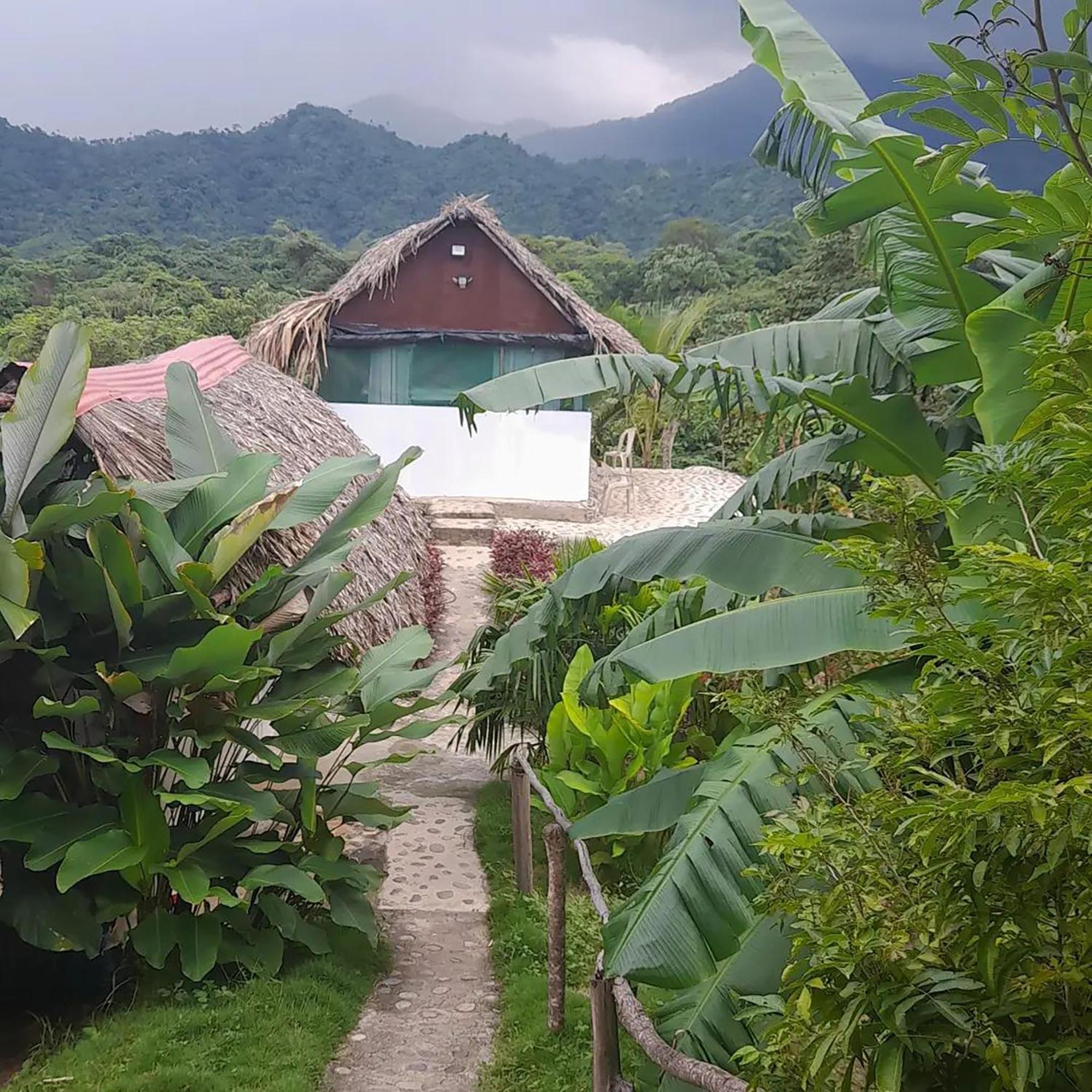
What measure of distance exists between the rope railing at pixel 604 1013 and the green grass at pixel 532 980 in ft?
0.38

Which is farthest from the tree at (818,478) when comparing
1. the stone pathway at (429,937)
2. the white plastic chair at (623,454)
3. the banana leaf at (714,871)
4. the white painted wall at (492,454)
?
the white plastic chair at (623,454)

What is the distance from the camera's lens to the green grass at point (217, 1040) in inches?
123

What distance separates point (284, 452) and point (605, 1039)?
5.30 m

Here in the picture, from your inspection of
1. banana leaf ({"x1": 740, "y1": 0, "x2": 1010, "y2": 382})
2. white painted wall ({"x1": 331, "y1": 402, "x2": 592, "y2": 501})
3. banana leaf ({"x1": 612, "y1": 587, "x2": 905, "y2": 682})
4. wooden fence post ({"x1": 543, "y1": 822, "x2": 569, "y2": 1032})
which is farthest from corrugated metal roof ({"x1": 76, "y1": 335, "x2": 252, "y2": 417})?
white painted wall ({"x1": 331, "y1": 402, "x2": 592, "y2": 501})

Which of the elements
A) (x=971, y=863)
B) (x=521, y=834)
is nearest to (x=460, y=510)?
(x=521, y=834)

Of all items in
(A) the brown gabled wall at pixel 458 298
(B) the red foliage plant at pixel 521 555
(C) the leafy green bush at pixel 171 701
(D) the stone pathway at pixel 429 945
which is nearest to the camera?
(D) the stone pathway at pixel 429 945

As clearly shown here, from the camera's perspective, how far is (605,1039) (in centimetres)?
237

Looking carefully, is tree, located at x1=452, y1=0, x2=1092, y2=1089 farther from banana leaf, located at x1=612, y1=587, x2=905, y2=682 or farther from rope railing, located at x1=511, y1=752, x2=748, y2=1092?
rope railing, located at x1=511, y1=752, x2=748, y2=1092

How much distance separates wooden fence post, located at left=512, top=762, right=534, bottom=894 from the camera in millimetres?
4637

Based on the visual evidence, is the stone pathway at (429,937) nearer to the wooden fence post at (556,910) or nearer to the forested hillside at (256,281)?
the wooden fence post at (556,910)

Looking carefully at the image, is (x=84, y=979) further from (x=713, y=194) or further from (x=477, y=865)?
(x=713, y=194)

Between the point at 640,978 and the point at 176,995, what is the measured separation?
7.82 ft

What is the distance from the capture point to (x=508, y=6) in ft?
224

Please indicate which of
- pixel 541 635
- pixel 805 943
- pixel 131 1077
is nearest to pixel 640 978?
pixel 805 943
